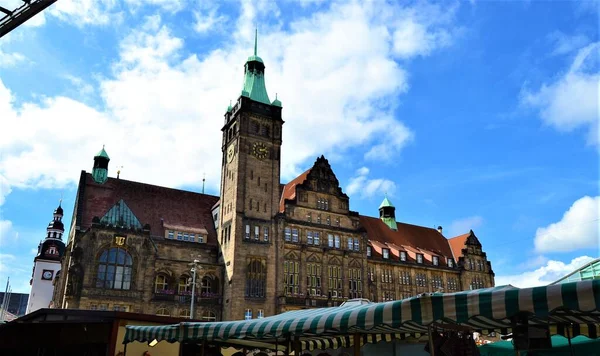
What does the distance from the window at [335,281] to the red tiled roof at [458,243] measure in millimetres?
23498

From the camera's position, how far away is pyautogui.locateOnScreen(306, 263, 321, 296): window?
166 ft

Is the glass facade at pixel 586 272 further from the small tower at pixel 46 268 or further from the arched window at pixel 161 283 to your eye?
the small tower at pixel 46 268

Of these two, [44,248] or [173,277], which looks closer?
[173,277]

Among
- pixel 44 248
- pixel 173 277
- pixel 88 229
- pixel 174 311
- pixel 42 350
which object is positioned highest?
pixel 44 248

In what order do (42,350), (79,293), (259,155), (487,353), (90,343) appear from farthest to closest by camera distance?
1. (259,155)
2. (79,293)
3. (42,350)
4. (90,343)
5. (487,353)

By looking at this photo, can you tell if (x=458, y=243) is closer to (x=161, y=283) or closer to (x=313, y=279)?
(x=313, y=279)

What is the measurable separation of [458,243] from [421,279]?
11134 millimetres

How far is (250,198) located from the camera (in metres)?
50.7

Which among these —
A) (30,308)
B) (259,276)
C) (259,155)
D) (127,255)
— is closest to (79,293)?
(127,255)

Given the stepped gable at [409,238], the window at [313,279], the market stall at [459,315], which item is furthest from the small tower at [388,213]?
the market stall at [459,315]

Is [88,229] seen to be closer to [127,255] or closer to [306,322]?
[127,255]

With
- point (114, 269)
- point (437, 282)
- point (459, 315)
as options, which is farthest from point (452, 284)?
point (459, 315)

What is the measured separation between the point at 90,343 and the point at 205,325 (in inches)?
381

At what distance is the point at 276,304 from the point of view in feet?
158
